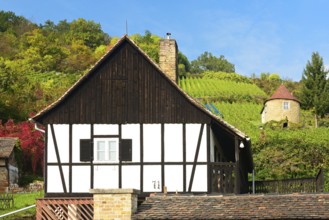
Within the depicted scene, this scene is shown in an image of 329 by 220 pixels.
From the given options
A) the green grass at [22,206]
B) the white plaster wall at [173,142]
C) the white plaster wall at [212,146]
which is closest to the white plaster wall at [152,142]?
the white plaster wall at [173,142]

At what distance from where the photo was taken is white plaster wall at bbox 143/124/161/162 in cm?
2548

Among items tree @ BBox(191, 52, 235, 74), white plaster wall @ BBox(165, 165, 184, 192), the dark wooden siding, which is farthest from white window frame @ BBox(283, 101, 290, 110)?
tree @ BBox(191, 52, 235, 74)

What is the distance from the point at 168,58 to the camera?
2825 centimetres

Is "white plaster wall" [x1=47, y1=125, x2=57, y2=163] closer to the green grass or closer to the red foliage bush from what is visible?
the green grass

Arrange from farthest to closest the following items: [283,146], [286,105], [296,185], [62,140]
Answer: [286,105] < [283,146] < [296,185] < [62,140]

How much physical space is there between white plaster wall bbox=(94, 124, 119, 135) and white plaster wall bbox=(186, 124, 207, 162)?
2733 mm

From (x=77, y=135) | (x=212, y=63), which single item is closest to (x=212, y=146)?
(x=77, y=135)

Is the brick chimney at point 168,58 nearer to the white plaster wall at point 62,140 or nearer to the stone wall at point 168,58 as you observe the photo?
the stone wall at point 168,58

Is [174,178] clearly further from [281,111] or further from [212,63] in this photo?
[212,63]

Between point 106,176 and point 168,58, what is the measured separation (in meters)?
5.82

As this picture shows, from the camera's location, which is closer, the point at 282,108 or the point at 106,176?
the point at 106,176

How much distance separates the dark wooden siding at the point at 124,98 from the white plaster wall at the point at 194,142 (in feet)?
0.99

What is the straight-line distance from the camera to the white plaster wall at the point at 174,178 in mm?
25266

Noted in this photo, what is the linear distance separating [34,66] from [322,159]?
71054 mm
